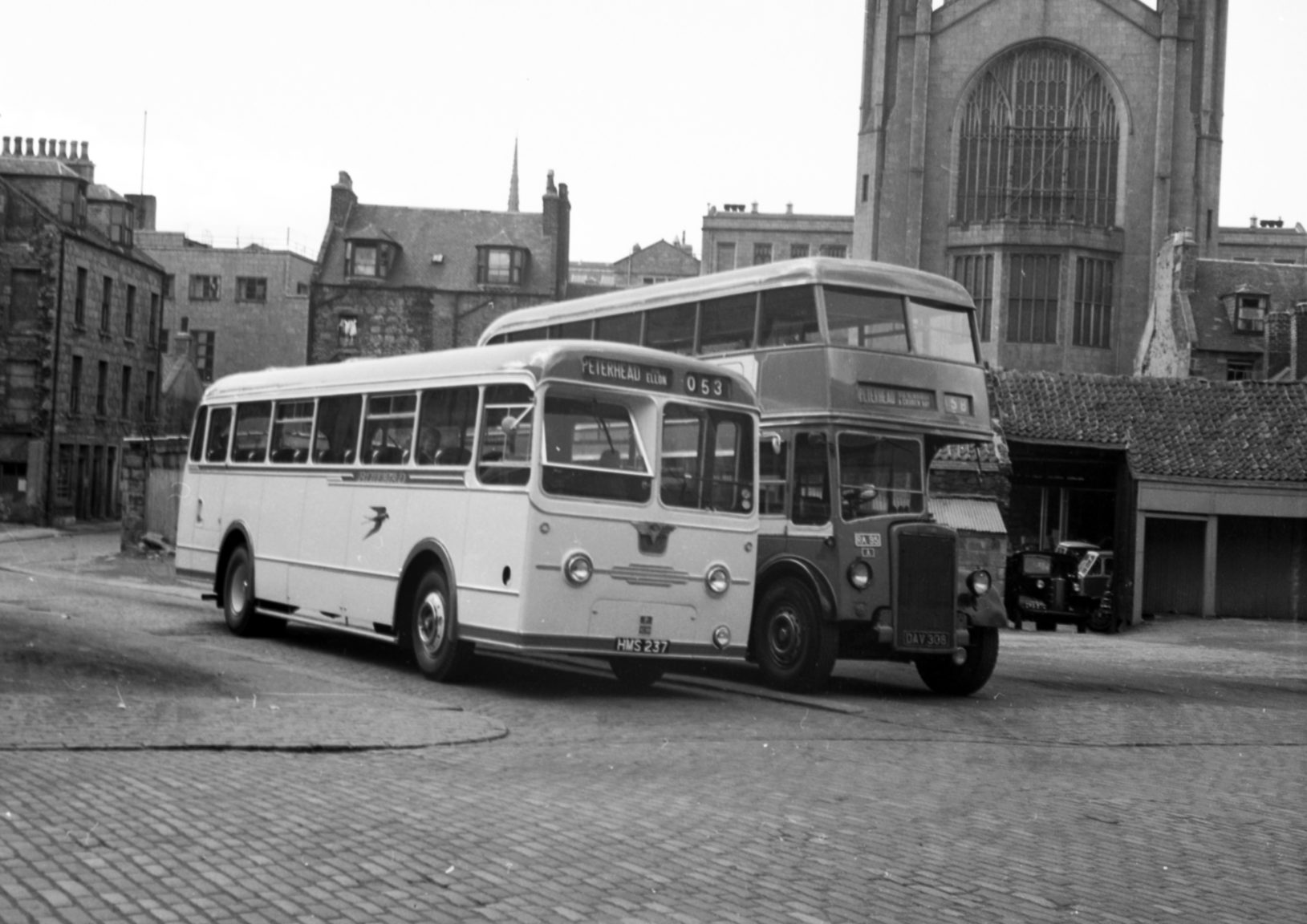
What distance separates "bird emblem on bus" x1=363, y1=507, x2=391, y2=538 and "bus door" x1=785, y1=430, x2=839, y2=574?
3978 mm

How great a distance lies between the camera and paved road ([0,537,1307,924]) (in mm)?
6652

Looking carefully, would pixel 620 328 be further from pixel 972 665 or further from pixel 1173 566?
pixel 1173 566

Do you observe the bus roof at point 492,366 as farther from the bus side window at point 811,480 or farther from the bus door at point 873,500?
the bus door at point 873,500

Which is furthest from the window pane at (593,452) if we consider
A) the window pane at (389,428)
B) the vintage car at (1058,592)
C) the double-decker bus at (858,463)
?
the vintage car at (1058,592)

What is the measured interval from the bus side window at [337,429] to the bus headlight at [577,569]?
391 centimetres

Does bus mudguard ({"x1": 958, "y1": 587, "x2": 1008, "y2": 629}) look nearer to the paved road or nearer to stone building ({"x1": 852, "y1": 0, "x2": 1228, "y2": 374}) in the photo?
the paved road

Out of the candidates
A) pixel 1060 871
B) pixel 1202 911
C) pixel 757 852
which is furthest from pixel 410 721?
pixel 1202 911

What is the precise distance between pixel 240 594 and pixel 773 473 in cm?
674

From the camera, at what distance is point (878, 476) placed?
52.4ft

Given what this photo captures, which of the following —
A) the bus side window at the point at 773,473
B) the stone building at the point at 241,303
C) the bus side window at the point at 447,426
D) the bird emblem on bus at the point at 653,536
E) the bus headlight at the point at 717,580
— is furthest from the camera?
the stone building at the point at 241,303

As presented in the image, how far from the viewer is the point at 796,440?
1602cm

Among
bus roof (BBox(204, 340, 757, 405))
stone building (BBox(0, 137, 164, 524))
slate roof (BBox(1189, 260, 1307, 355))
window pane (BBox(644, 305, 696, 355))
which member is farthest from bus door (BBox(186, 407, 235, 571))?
slate roof (BBox(1189, 260, 1307, 355))

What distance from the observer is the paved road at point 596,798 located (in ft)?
21.8

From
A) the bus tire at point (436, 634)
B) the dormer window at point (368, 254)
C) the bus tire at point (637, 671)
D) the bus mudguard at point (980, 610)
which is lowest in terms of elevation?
the bus tire at point (637, 671)
